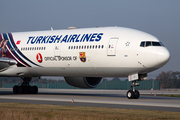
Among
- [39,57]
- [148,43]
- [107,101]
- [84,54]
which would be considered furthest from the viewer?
[39,57]

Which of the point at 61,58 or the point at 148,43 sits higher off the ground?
the point at 148,43

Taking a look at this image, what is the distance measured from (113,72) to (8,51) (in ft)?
36.9

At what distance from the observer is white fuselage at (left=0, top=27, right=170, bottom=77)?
24736 millimetres

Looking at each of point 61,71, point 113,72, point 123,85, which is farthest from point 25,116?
point 123,85

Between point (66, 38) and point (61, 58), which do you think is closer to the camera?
point (61, 58)

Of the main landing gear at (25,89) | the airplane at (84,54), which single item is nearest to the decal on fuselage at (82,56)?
the airplane at (84,54)

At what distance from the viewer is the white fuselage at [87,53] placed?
24.7 meters

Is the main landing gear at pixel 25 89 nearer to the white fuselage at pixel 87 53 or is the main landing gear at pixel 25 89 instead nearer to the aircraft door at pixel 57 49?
the white fuselage at pixel 87 53

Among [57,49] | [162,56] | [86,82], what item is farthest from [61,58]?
[162,56]

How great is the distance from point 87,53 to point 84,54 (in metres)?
0.31

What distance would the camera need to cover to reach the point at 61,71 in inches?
1134

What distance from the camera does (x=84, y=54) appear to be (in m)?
26.8

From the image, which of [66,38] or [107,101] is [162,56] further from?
[66,38]

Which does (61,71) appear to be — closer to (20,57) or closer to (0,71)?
(20,57)
